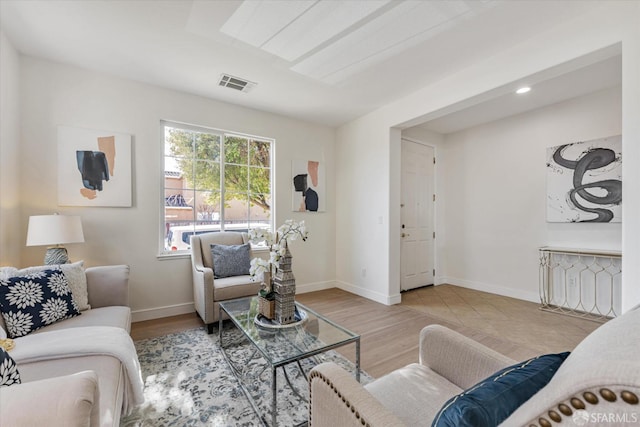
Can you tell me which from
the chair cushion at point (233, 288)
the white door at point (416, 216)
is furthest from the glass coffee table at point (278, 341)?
the white door at point (416, 216)

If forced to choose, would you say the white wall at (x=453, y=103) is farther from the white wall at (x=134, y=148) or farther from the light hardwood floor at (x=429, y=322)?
the white wall at (x=134, y=148)

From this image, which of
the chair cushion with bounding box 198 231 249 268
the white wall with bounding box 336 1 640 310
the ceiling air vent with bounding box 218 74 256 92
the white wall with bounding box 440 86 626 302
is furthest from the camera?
the white wall with bounding box 440 86 626 302

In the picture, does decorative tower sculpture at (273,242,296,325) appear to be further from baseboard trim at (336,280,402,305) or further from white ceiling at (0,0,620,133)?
baseboard trim at (336,280,402,305)

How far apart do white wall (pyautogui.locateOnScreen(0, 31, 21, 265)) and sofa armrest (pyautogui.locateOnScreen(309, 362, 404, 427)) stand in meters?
2.85

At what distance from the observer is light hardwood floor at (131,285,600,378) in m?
2.36

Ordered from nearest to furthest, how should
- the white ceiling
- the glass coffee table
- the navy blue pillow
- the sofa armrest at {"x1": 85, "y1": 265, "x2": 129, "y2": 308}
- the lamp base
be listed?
the navy blue pillow
the glass coffee table
the white ceiling
the sofa armrest at {"x1": 85, "y1": 265, "x2": 129, "y2": 308}
the lamp base

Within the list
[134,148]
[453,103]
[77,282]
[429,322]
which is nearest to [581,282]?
[429,322]

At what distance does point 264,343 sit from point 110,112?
2902mm

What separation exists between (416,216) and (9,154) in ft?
15.5

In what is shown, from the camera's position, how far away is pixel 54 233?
2225 mm

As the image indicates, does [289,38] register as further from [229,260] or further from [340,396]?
[340,396]

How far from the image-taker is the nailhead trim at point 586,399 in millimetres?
371

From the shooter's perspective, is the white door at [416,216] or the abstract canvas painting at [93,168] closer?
the abstract canvas painting at [93,168]

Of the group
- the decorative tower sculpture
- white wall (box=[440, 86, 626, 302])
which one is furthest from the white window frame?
white wall (box=[440, 86, 626, 302])
